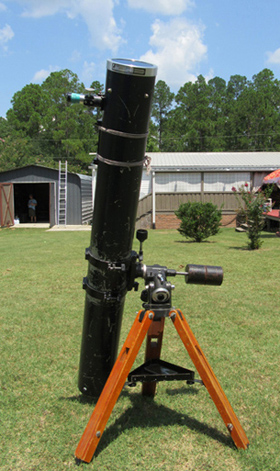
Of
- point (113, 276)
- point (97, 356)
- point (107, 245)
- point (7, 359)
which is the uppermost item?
point (107, 245)

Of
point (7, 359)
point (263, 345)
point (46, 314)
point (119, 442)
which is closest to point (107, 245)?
point (119, 442)

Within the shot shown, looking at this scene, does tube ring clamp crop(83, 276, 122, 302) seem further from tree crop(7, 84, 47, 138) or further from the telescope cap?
tree crop(7, 84, 47, 138)

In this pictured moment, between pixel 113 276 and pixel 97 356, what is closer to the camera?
pixel 113 276

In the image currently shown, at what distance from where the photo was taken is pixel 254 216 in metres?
11.8

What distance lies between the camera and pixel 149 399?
11.5 ft

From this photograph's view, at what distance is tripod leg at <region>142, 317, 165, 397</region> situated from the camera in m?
2.98

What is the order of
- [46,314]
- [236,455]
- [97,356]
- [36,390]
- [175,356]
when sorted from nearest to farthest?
1. [236,455]
2. [97,356]
3. [36,390]
4. [175,356]
5. [46,314]

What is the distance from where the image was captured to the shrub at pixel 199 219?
1372 centimetres

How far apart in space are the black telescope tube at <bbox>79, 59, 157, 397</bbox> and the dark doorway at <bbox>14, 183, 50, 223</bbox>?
26.9m

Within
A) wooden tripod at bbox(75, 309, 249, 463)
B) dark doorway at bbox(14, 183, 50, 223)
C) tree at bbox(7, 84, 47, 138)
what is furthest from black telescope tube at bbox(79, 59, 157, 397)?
tree at bbox(7, 84, 47, 138)

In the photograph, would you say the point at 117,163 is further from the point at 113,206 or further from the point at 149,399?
the point at 149,399

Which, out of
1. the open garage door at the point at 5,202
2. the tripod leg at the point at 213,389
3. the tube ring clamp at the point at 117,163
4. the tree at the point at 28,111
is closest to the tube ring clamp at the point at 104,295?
the tripod leg at the point at 213,389

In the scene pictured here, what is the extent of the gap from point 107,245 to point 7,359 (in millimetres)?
2189

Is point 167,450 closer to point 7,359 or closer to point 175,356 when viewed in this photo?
point 175,356
